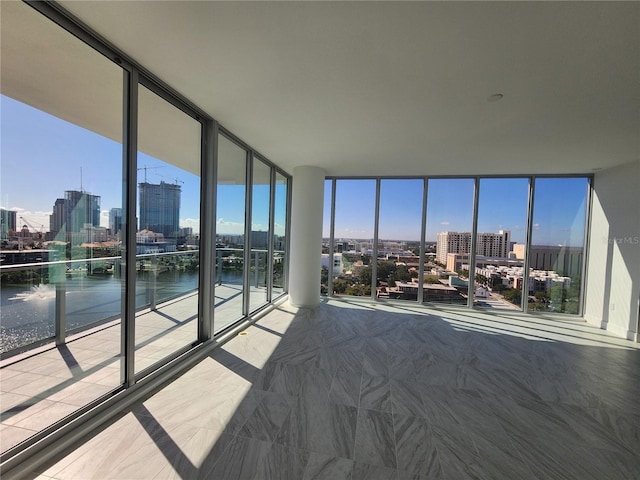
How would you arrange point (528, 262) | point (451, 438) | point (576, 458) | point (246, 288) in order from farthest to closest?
point (528, 262)
point (246, 288)
point (451, 438)
point (576, 458)

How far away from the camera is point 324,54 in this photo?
1.86m

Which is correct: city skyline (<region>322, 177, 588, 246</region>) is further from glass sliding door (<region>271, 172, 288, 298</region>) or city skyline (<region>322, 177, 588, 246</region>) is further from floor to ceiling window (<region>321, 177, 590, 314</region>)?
glass sliding door (<region>271, 172, 288, 298</region>)

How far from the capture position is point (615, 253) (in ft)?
14.4

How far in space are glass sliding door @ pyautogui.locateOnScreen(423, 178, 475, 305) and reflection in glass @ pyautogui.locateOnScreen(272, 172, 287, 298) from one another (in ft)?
10.5

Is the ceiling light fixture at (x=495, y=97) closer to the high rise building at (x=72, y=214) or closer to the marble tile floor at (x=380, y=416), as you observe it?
the marble tile floor at (x=380, y=416)

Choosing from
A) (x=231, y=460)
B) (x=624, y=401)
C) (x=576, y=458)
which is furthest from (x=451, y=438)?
(x=624, y=401)

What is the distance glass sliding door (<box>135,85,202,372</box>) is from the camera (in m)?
2.39

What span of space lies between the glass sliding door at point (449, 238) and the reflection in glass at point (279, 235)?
3.19m

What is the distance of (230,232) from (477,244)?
16.3 ft

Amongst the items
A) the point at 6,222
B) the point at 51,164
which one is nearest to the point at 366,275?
the point at 51,164

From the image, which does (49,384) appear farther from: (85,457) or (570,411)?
(570,411)

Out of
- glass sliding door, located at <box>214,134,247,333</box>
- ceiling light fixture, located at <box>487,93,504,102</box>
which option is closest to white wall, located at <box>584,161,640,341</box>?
ceiling light fixture, located at <box>487,93,504,102</box>

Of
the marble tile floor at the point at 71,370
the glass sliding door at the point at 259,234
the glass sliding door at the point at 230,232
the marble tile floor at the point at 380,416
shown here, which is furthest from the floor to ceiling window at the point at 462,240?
the marble tile floor at the point at 71,370

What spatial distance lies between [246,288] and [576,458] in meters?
3.87
